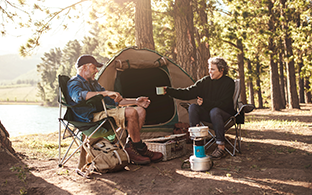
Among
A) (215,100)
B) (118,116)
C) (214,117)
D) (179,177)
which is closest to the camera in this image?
(179,177)

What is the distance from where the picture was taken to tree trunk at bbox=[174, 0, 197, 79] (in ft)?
21.6

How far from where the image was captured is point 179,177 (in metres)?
2.66

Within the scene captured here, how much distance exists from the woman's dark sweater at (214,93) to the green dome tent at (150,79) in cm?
108

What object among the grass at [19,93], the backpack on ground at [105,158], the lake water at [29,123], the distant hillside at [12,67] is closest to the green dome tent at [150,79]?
the backpack on ground at [105,158]

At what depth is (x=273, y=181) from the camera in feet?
7.74

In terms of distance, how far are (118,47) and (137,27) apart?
3.37 metres

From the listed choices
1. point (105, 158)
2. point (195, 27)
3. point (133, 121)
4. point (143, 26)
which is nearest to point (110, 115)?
point (133, 121)

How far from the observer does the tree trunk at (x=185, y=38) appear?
6.57m

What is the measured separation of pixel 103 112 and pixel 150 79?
102 inches

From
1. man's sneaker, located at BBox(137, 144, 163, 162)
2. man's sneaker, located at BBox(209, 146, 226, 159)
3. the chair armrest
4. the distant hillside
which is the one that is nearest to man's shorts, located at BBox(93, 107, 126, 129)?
man's sneaker, located at BBox(137, 144, 163, 162)

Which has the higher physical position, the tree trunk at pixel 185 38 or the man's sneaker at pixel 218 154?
the tree trunk at pixel 185 38

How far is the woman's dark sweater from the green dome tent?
108cm

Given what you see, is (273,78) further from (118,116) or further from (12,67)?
(12,67)

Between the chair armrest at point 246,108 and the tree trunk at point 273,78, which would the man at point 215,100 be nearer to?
the chair armrest at point 246,108
